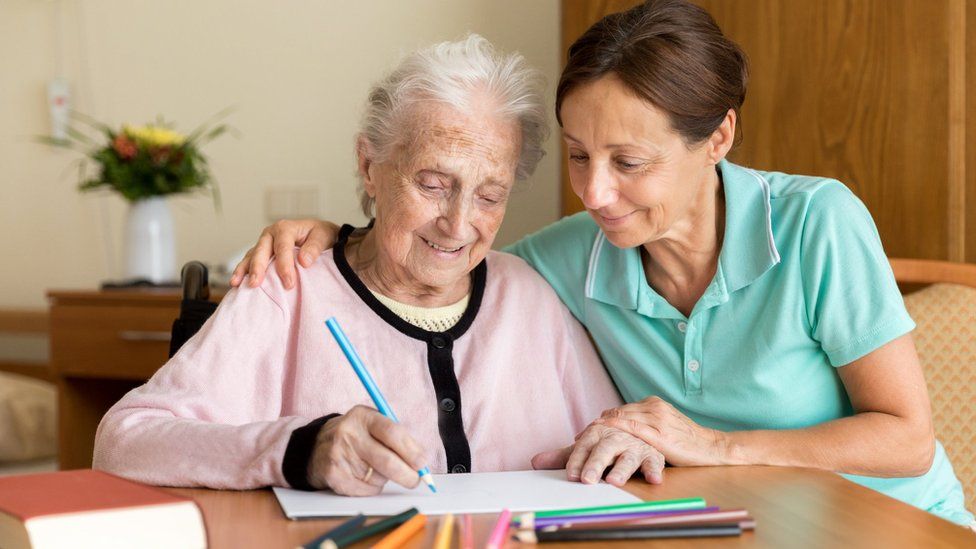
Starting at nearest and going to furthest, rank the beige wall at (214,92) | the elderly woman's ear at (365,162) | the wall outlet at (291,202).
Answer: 1. the elderly woman's ear at (365,162)
2. the beige wall at (214,92)
3. the wall outlet at (291,202)

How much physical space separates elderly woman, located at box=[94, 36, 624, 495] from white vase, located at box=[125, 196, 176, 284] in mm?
1611

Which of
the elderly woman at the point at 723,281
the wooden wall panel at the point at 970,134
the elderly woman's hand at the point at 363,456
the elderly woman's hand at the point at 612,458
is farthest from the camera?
the wooden wall panel at the point at 970,134

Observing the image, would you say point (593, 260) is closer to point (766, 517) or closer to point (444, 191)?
point (444, 191)

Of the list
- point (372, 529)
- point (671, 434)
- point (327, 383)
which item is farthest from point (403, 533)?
point (327, 383)

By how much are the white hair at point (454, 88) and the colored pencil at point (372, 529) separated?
2.28 ft

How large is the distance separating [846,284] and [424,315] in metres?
0.58

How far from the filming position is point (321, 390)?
1.39 m

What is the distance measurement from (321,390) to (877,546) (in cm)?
76

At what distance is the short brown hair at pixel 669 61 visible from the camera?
133 cm

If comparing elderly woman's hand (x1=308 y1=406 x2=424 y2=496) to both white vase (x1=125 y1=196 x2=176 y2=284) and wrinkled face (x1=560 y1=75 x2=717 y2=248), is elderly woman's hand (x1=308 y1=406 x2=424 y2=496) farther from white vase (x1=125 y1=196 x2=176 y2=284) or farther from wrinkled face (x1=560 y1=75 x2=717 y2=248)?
white vase (x1=125 y1=196 x2=176 y2=284)

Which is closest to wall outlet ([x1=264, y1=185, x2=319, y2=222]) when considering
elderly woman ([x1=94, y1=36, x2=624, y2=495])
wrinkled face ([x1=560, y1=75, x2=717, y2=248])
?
elderly woman ([x1=94, y1=36, x2=624, y2=495])

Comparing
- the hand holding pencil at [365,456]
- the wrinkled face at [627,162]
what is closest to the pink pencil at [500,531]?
the hand holding pencil at [365,456]

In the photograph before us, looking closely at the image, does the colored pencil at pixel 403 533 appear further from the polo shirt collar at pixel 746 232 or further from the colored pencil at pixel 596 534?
the polo shirt collar at pixel 746 232

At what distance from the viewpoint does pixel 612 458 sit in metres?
1.13
